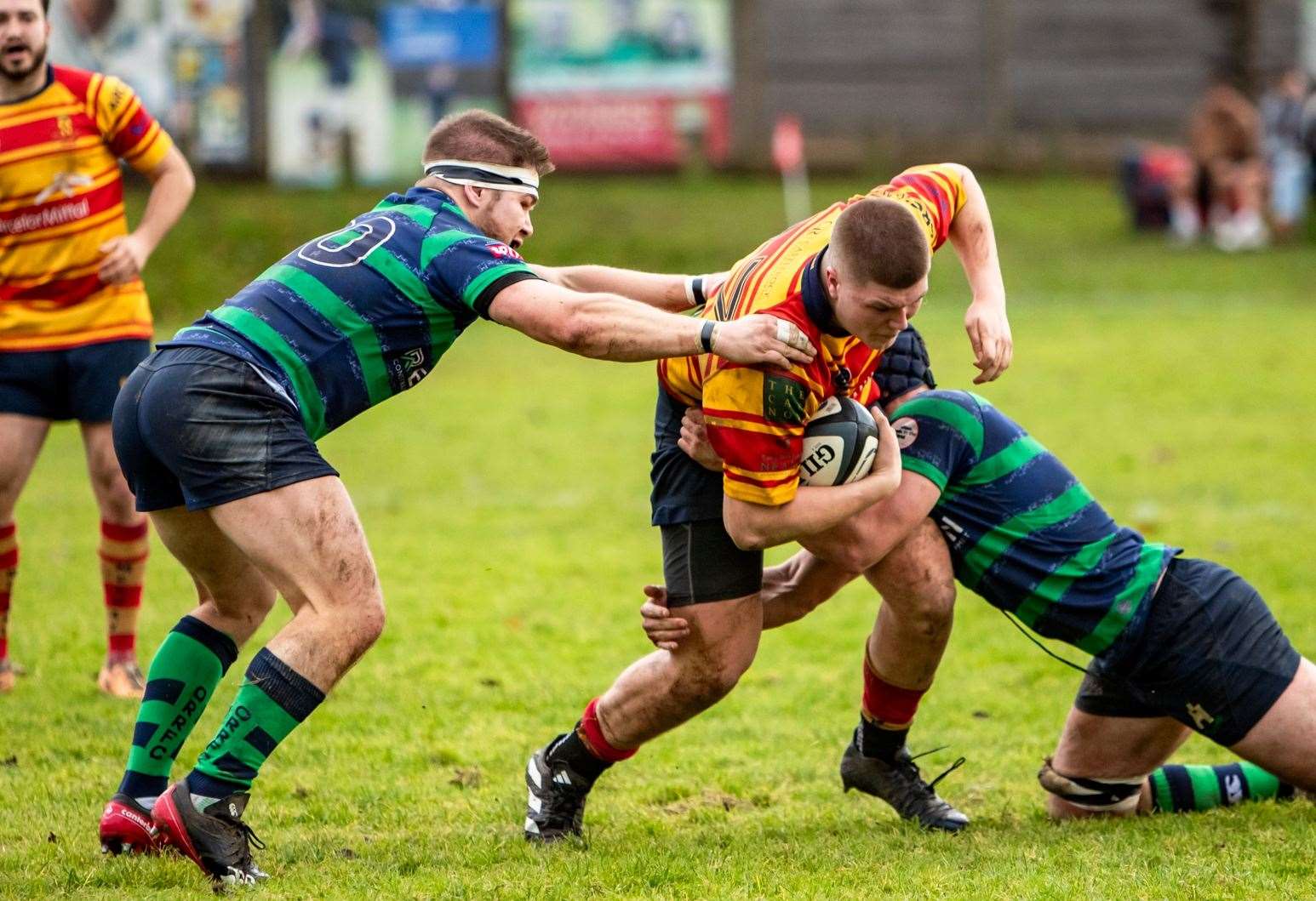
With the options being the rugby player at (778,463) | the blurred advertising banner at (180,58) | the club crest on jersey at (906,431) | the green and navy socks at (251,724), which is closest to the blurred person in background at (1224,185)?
the blurred advertising banner at (180,58)

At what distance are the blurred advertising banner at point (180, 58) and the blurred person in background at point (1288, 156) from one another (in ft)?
46.3

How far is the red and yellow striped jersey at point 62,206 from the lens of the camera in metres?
6.29

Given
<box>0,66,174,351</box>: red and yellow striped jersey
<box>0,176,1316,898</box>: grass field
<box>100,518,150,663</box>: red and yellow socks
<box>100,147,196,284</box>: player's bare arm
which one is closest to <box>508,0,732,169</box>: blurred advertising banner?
<box>0,176,1316,898</box>: grass field

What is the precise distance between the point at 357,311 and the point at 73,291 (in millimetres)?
2512

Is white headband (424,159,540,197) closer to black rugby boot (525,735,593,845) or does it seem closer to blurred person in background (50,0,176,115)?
black rugby boot (525,735,593,845)

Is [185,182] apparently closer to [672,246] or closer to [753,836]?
[753,836]

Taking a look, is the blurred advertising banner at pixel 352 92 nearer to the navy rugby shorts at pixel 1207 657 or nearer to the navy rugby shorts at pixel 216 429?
the navy rugby shorts at pixel 216 429

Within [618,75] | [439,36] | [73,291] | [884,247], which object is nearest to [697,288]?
[884,247]

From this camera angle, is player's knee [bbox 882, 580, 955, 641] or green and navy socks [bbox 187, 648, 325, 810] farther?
player's knee [bbox 882, 580, 955, 641]

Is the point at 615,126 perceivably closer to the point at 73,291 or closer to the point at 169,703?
the point at 73,291

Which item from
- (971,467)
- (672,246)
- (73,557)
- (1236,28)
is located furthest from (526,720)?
(1236,28)

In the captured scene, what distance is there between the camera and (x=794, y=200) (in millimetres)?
23781

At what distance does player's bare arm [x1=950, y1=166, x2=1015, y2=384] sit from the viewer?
4.65m

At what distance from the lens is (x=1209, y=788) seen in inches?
203
